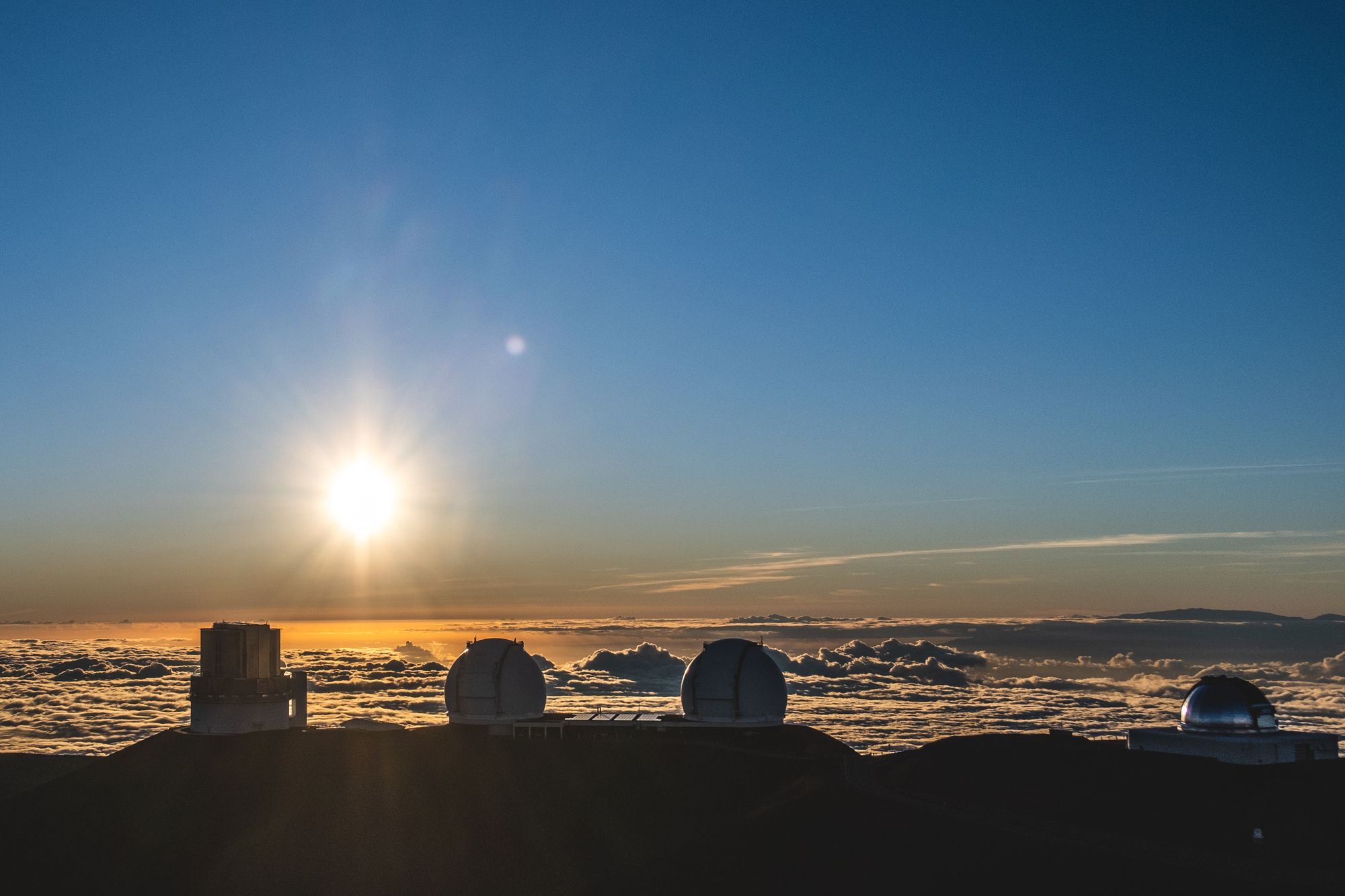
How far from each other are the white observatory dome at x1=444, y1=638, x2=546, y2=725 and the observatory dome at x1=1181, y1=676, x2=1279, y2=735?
101 feet

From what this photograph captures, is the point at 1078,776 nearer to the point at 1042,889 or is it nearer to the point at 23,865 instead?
the point at 1042,889

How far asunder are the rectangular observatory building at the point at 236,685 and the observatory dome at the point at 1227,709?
4284 cm

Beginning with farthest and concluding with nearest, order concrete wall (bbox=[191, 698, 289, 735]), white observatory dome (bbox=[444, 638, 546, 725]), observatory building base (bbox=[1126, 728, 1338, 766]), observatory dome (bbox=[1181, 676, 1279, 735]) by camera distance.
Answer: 1. white observatory dome (bbox=[444, 638, 546, 725])
2. concrete wall (bbox=[191, 698, 289, 735])
3. observatory dome (bbox=[1181, 676, 1279, 735])
4. observatory building base (bbox=[1126, 728, 1338, 766])

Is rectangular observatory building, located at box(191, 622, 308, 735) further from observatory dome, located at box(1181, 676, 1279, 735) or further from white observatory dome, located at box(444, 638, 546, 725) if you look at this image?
observatory dome, located at box(1181, 676, 1279, 735)

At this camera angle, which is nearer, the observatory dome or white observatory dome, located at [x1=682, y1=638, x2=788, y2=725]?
the observatory dome

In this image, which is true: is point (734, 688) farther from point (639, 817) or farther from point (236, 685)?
point (236, 685)

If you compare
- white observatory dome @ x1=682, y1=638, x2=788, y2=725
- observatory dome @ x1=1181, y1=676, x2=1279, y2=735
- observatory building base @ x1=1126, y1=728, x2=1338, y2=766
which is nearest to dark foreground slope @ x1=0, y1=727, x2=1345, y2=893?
observatory building base @ x1=1126, y1=728, x2=1338, y2=766

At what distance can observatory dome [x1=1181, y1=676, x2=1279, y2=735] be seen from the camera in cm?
3981

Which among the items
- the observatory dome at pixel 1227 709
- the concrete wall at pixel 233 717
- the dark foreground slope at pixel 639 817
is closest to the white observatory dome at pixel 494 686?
the dark foreground slope at pixel 639 817

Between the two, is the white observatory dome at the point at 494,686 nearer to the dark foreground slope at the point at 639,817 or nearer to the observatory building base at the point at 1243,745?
the dark foreground slope at the point at 639,817

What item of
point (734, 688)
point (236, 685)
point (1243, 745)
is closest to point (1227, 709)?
point (1243, 745)

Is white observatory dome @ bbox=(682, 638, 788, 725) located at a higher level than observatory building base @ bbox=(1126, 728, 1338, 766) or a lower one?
higher

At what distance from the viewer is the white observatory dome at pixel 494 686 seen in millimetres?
51938

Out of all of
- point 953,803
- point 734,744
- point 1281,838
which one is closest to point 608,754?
point 734,744
